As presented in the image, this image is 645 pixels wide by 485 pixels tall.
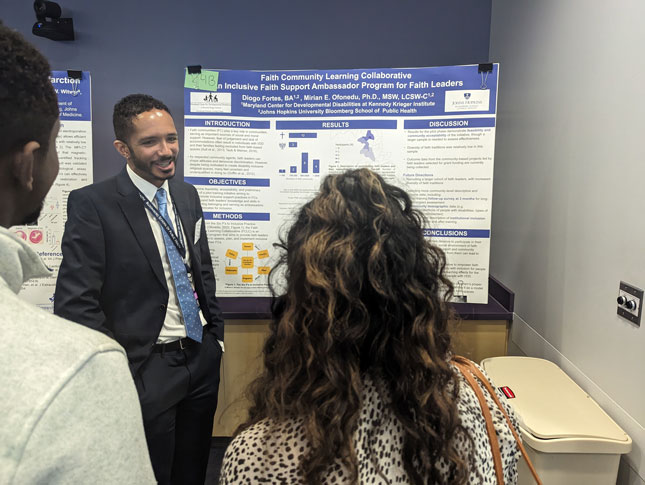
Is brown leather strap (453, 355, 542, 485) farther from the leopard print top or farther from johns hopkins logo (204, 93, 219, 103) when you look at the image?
johns hopkins logo (204, 93, 219, 103)

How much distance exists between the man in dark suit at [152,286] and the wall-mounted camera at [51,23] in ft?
4.08

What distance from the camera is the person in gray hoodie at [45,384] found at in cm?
38

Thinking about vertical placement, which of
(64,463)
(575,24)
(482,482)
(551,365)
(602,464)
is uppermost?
(575,24)

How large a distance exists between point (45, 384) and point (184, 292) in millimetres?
1339

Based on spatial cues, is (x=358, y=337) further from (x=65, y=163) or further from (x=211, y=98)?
(x=65, y=163)

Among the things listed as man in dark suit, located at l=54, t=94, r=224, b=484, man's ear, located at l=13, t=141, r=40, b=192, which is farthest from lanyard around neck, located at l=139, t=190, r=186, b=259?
man's ear, located at l=13, t=141, r=40, b=192

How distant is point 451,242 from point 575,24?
3.41 feet

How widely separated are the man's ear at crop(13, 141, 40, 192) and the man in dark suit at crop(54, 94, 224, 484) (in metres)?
1.11

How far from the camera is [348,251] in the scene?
0.71 m

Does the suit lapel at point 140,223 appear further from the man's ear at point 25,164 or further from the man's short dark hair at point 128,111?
the man's ear at point 25,164

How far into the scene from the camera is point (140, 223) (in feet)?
5.38

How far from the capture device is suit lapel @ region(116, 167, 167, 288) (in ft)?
5.33

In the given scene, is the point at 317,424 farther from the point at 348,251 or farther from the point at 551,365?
the point at 551,365

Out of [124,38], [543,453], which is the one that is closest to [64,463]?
[543,453]
